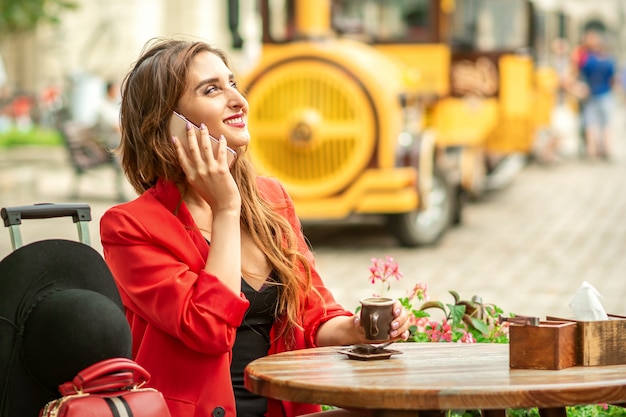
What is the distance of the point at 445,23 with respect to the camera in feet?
40.9

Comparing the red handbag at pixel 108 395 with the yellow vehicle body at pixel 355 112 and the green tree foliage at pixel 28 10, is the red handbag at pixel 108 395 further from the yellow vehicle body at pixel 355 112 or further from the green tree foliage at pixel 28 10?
the green tree foliage at pixel 28 10

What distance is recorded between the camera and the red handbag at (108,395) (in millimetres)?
2516

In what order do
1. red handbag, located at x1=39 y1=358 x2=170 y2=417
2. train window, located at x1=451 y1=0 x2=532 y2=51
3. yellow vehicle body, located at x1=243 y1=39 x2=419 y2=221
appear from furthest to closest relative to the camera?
1. train window, located at x1=451 y1=0 x2=532 y2=51
2. yellow vehicle body, located at x1=243 y1=39 x2=419 y2=221
3. red handbag, located at x1=39 y1=358 x2=170 y2=417

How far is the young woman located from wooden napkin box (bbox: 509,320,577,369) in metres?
0.33

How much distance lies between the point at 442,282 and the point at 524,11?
22.8 feet

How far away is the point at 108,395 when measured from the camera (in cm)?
257

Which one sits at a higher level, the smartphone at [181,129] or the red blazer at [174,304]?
the smartphone at [181,129]

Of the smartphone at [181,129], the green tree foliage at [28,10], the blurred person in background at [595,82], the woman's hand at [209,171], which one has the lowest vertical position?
the blurred person in background at [595,82]

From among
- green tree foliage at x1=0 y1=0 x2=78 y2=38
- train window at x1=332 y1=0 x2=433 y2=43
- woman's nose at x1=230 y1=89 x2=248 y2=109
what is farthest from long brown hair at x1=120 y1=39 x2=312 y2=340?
green tree foliage at x1=0 y1=0 x2=78 y2=38

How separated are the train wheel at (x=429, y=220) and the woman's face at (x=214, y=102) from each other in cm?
773

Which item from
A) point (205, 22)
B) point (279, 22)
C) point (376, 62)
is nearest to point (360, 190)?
point (376, 62)

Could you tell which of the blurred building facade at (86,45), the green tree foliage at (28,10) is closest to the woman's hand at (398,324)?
the green tree foliage at (28,10)

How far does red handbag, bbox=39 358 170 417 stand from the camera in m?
2.52

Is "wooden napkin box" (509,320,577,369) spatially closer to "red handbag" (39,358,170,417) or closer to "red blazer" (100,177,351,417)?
"red blazer" (100,177,351,417)
